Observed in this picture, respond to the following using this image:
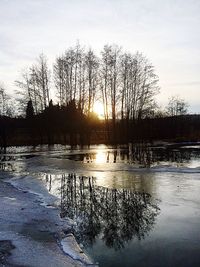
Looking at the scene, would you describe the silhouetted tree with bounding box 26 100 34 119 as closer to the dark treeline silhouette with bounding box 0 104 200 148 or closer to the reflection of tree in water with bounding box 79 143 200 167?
the dark treeline silhouette with bounding box 0 104 200 148

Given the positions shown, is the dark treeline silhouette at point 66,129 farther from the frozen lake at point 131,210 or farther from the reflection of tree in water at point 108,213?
the reflection of tree in water at point 108,213

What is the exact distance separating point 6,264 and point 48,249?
1164mm

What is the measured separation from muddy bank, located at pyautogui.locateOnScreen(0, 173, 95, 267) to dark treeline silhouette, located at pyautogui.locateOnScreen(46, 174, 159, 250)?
448 millimetres

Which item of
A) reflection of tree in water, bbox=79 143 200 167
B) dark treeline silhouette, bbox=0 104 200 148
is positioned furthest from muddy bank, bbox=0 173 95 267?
dark treeline silhouette, bbox=0 104 200 148

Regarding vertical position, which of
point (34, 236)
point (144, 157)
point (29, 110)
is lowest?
point (34, 236)

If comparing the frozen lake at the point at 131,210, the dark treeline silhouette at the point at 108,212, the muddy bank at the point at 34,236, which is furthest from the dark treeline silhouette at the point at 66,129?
the muddy bank at the point at 34,236

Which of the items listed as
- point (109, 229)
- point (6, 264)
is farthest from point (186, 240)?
point (6, 264)

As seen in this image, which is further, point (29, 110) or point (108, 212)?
point (29, 110)

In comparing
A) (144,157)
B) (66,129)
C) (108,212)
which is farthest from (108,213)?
(66,129)

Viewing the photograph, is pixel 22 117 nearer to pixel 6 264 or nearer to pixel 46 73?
pixel 46 73

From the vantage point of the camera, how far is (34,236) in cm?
859

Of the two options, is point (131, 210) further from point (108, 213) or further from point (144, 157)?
point (144, 157)

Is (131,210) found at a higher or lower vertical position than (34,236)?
higher

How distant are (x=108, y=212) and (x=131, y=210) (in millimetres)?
693
